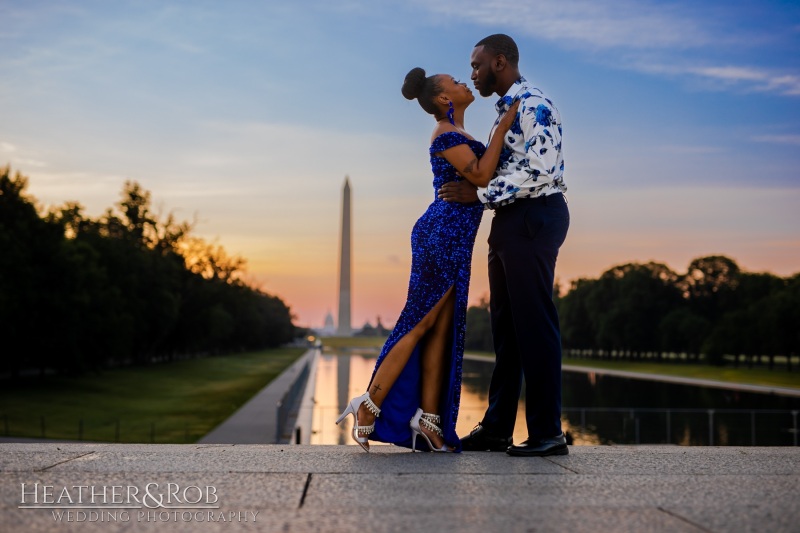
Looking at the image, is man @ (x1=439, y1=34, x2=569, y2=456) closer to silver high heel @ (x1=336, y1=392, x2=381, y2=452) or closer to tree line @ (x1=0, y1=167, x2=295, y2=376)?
silver high heel @ (x1=336, y1=392, x2=381, y2=452)

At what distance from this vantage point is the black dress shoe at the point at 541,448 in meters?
4.91

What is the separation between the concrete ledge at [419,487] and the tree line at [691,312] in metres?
66.4

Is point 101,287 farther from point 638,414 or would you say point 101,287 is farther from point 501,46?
point 501,46

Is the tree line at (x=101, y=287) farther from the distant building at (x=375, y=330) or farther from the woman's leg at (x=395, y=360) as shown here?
the distant building at (x=375, y=330)

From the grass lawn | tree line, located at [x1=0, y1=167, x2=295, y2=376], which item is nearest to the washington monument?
tree line, located at [x1=0, y1=167, x2=295, y2=376]

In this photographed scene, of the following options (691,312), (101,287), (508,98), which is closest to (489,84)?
(508,98)

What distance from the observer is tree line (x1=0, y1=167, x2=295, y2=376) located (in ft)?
144

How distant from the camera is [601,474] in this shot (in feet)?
13.4

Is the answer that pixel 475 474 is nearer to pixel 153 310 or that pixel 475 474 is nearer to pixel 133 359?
pixel 153 310

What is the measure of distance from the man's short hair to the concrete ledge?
2207mm

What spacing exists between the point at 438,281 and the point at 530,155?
2.88ft

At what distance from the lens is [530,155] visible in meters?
4.97


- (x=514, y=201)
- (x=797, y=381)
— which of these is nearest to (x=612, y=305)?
(x=797, y=381)

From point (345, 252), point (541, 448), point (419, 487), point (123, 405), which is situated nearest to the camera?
point (419, 487)
